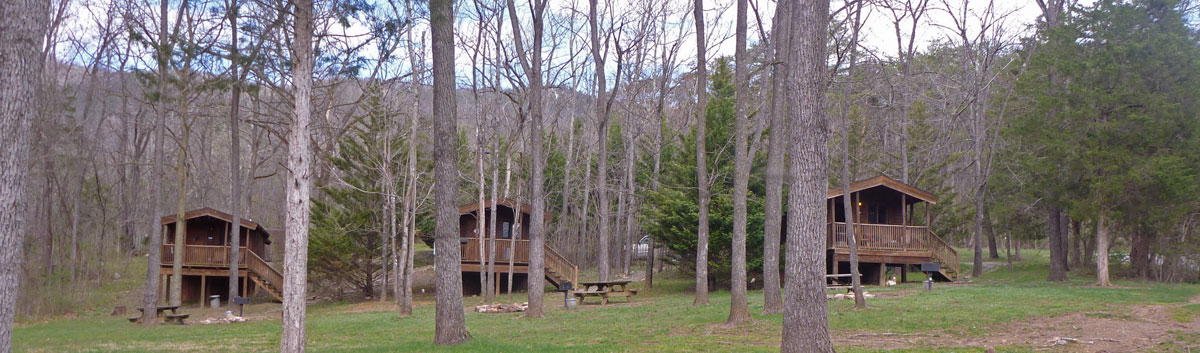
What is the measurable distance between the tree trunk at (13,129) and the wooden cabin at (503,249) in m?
22.0

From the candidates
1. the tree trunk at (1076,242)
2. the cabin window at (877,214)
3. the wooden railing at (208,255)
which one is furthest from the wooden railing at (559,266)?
the tree trunk at (1076,242)

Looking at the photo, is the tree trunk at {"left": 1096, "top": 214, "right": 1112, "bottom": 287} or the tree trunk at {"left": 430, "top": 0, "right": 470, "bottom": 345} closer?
the tree trunk at {"left": 430, "top": 0, "right": 470, "bottom": 345}

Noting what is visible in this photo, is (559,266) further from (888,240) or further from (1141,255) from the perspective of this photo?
(1141,255)

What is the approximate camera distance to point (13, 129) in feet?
21.5

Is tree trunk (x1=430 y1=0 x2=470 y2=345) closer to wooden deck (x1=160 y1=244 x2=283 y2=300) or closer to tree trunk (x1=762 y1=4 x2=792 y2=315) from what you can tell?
tree trunk (x1=762 y1=4 x2=792 y2=315)

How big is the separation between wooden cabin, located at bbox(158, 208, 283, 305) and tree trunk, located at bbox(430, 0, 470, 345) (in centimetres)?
2005

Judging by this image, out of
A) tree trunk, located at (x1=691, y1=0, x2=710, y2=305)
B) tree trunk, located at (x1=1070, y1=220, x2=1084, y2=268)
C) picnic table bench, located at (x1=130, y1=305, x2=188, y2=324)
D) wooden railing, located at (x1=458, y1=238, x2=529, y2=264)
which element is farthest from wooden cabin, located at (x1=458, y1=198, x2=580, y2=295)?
tree trunk, located at (x1=1070, y1=220, x2=1084, y2=268)

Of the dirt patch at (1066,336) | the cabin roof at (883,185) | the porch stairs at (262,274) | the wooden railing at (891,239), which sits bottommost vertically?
the porch stairs at (262,274)

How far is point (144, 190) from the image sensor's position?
5003 centimetres

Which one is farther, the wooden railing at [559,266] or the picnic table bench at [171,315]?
the wooden railing at [559,266]

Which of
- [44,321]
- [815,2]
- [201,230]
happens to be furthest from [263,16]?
[201,230]

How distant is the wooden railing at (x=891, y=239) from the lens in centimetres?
2761

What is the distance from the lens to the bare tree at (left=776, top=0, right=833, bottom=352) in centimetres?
904

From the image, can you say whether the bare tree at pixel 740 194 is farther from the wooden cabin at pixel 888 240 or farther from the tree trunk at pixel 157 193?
the tree trunk at pixel 157 193
